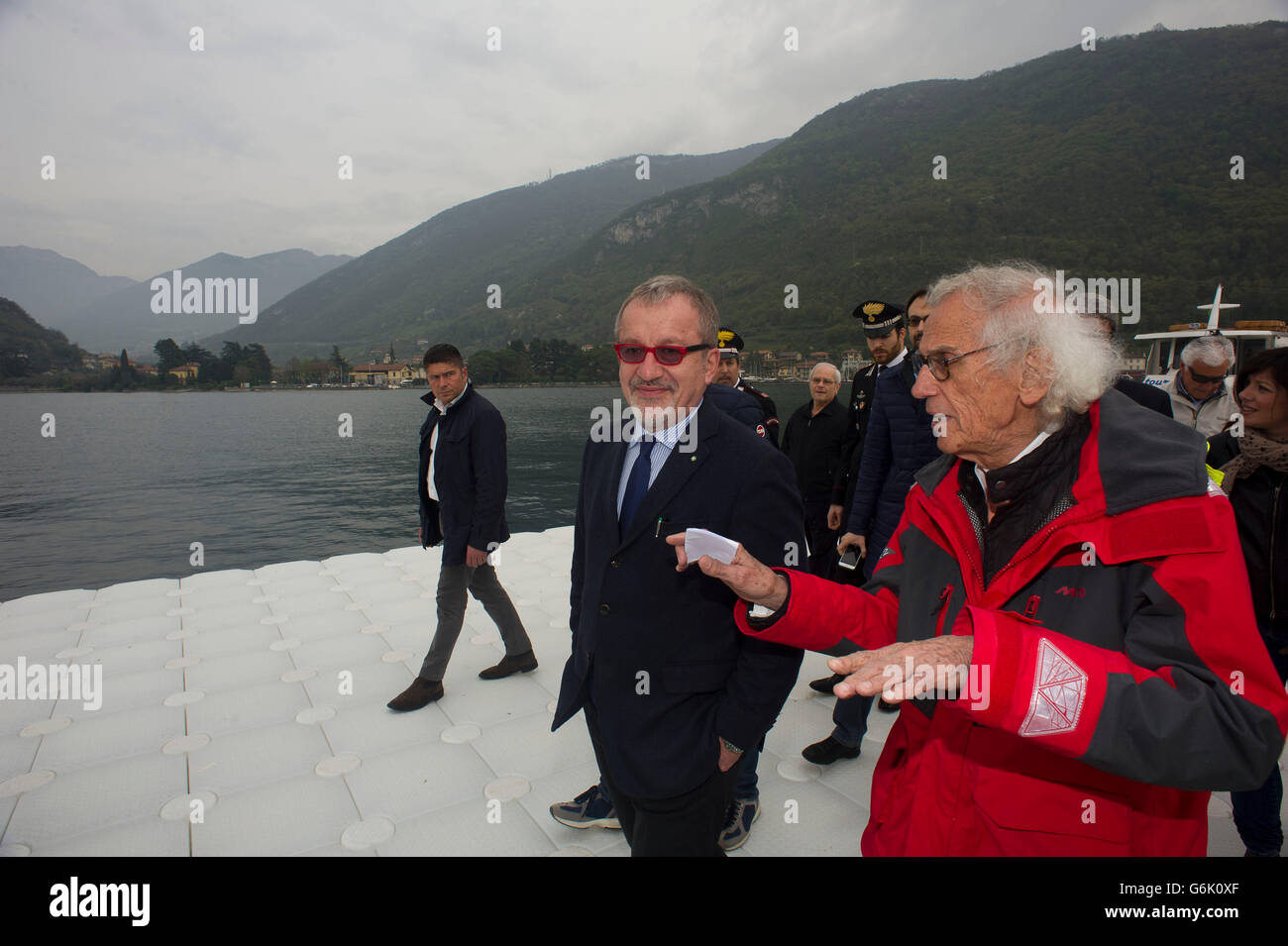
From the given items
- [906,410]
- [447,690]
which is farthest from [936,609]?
[447,690]

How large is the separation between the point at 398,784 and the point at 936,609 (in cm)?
277

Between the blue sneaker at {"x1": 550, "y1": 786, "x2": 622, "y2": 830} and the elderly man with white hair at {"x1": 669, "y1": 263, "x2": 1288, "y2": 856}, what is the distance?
152 centimetres

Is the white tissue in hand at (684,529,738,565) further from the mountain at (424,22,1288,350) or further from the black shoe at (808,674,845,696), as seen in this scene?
the mountain at (424,22,1288,350)

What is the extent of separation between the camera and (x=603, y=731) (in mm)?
1832

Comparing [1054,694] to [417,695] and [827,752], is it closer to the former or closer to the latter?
[827,752]

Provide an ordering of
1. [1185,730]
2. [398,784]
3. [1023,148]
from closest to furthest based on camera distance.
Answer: [1185,730] < [398,784] < [1023,148]

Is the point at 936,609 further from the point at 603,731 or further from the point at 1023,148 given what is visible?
the point at 1023,148

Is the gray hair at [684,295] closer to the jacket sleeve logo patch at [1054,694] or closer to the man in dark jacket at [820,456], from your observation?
the jacket sleeve logo patch at [1054,694]

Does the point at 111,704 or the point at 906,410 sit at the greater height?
the point at 906,410

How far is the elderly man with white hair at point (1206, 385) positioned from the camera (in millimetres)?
3969

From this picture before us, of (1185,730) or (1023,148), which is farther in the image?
(1023,148)

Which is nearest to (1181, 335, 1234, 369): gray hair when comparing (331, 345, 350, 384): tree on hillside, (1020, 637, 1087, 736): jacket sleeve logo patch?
(1020, 637, 1087, 736): jacket sleeve logo patch

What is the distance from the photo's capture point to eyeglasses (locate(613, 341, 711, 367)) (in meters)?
1.77

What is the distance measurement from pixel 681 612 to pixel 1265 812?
2431 mm
